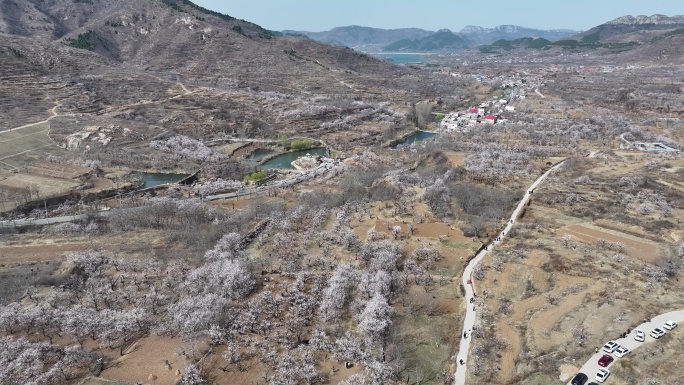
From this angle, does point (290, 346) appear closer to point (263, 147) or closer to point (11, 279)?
point (11, 279)

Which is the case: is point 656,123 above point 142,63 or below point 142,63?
below

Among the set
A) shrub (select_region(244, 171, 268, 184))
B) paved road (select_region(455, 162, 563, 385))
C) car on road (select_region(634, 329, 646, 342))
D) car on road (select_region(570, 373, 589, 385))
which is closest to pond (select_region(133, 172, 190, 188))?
shrub (select_region(244, 171, 268, 184))

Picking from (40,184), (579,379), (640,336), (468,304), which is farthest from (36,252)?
(640,336)

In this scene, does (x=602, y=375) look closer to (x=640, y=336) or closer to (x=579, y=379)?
(x=579, y=379)

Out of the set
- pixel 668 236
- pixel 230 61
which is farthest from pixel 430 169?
pixel 230 61

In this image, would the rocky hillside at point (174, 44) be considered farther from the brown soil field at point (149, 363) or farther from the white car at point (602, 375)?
the white car at point (602, 375)

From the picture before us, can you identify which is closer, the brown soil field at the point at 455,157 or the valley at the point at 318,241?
the valley at the point at 318,241

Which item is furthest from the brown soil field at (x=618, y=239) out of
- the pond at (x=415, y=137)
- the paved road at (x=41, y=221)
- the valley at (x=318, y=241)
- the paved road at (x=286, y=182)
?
the paved road at (x=41, y=221)
